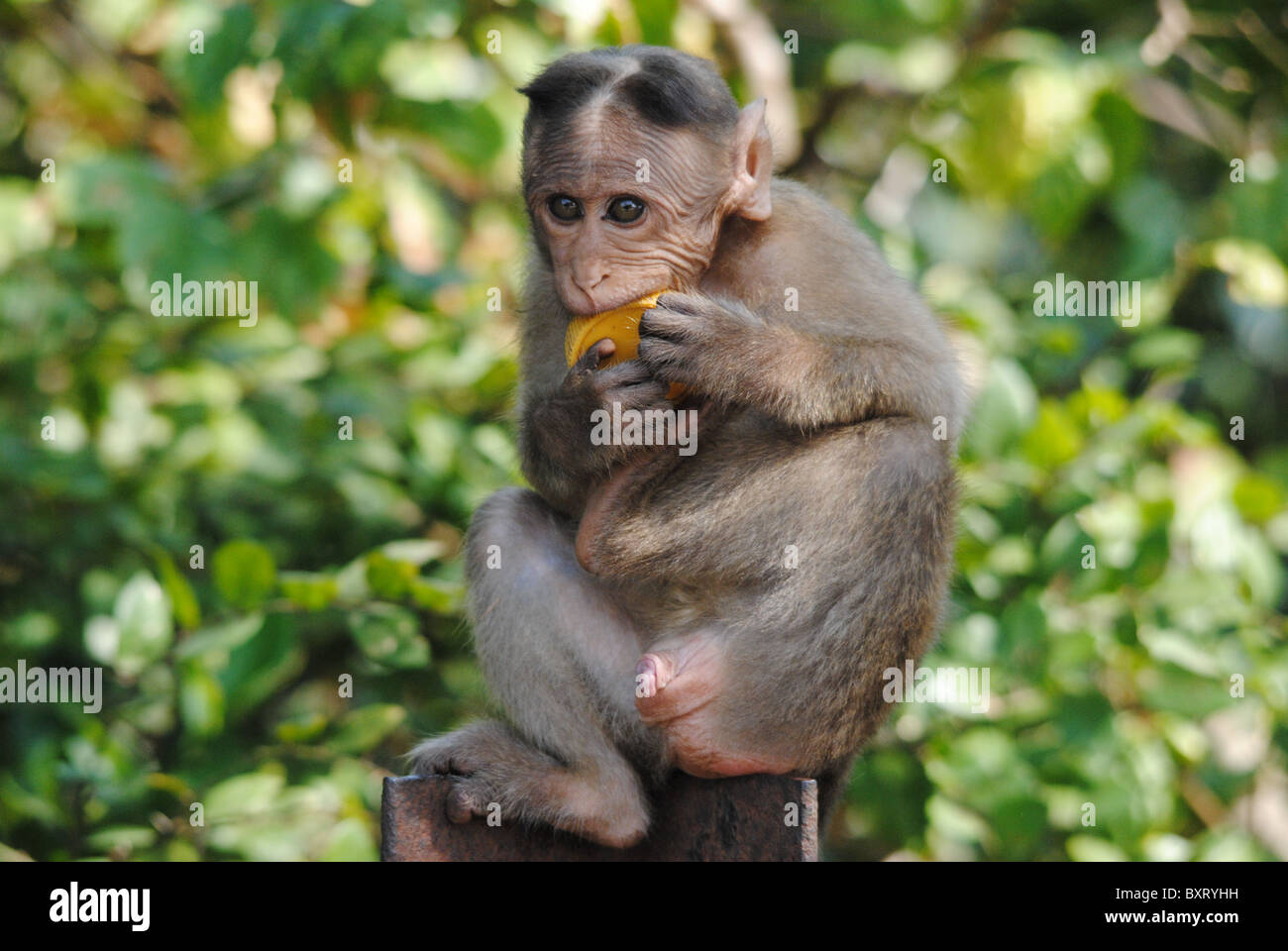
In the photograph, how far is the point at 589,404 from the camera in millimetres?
3805

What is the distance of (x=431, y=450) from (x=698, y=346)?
2.80 m

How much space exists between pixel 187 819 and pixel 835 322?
3.17 m

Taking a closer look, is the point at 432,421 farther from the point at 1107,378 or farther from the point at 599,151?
the point at 1107,378

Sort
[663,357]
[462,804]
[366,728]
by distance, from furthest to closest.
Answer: [366,728] → [462,804] → [663,357]

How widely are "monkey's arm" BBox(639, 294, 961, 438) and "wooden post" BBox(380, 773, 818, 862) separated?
3.51ft

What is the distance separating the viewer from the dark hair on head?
392cm

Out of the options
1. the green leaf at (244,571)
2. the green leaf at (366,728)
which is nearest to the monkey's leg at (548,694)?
the green leaf at (366,728)

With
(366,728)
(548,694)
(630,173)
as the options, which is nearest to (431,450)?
(366,728)

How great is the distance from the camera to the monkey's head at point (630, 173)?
3873mm

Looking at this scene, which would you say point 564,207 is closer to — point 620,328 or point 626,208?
point 626,208

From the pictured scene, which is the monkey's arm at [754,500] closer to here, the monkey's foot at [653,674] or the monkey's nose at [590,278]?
the monkey's foot at [653,674]

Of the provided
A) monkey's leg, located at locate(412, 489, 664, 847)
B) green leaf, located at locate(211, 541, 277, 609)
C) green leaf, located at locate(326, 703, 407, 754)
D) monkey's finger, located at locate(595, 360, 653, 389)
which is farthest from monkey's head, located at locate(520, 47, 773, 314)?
green leaf, located at locate(326, 703, 407, 754)

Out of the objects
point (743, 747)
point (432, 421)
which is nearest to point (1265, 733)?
point (743, 747)

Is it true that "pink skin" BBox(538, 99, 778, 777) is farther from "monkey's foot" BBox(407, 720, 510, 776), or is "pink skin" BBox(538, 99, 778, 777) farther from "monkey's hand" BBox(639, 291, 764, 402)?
"monkey's foot" BBox(407, 720, 510, 776)
